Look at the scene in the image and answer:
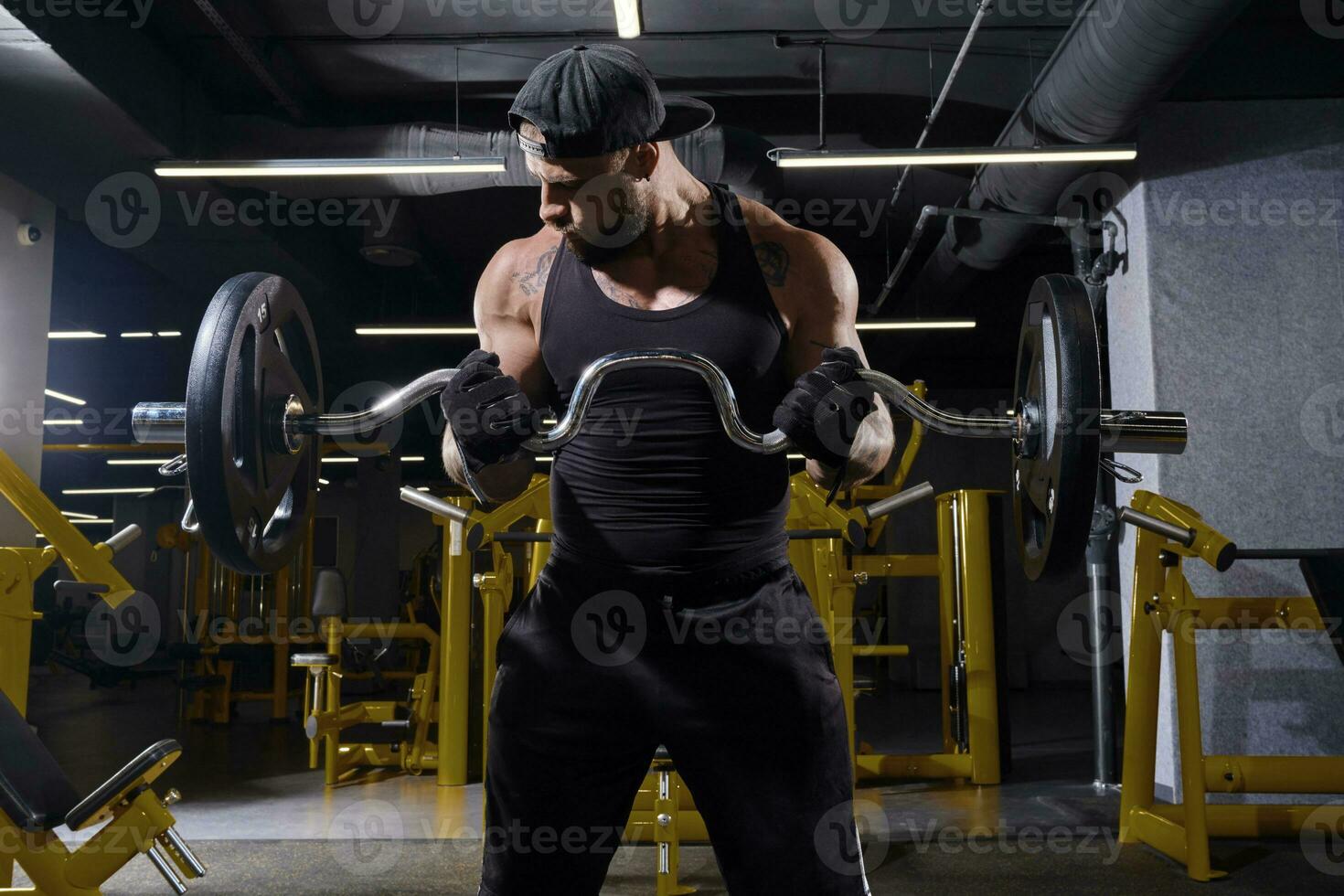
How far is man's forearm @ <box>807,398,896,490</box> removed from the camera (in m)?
1.44

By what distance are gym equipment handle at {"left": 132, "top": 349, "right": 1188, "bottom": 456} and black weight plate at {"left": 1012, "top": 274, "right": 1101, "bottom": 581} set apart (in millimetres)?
24

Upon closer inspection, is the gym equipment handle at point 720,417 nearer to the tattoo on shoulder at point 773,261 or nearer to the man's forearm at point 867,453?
the man's forearm at point 867,453

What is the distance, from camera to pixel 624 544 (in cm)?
136

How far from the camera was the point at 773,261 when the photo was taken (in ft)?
4.85

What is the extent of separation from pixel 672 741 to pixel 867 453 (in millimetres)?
471

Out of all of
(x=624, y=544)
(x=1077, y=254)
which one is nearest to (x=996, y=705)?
(x=1077, y=254)

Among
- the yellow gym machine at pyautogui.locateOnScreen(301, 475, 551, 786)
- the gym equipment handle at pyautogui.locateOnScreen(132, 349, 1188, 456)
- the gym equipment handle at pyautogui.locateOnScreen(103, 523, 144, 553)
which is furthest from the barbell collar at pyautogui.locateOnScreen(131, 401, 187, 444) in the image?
the yellow gym machine at pyautogui.locateOnScreen(301, 475, 551, 786)

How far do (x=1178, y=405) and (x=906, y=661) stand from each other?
608 cm

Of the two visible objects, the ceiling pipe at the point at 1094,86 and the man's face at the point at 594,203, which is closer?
the man's face at the point at 594,203

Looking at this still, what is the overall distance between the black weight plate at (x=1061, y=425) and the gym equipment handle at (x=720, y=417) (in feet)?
0.08

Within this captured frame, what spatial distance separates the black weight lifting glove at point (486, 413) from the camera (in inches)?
46.8

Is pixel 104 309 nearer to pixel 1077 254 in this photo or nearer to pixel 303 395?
pixel 1077 254

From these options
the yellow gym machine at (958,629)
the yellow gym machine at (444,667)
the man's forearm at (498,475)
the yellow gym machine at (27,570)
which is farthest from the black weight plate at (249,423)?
the yellow gym machine at (958,629)

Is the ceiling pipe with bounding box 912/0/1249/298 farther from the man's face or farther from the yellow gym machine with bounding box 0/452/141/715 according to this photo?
the yellow gym machine with bounding box 0/452/141/715
